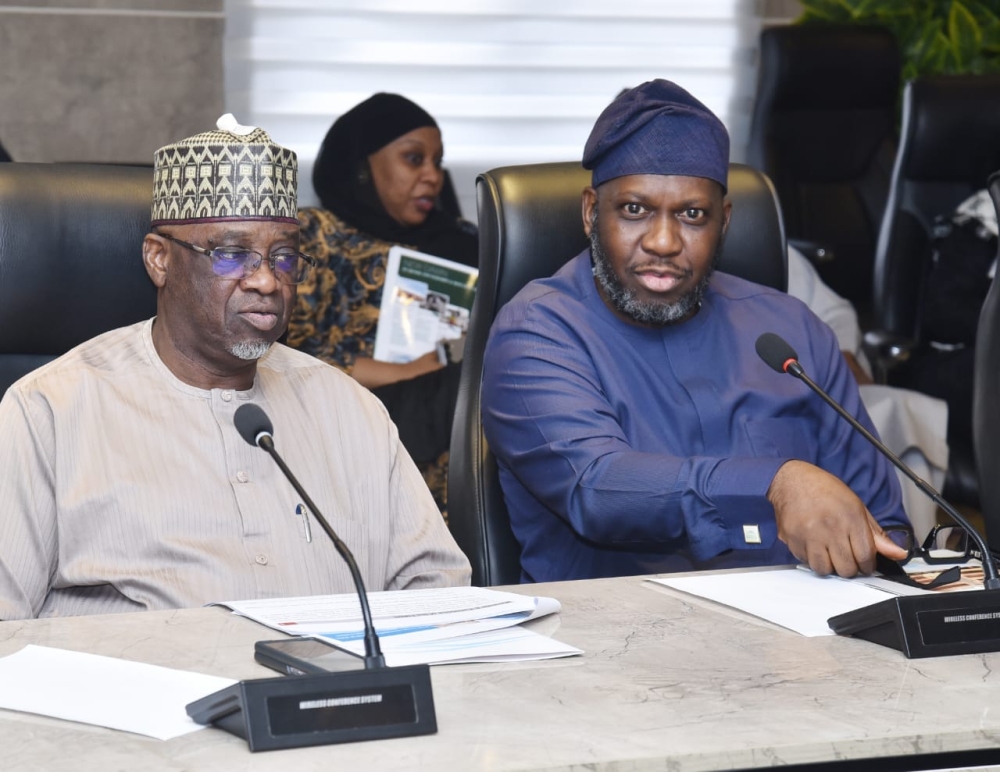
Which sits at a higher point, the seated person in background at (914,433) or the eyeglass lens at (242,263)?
the eyeglass lens at (242,263)

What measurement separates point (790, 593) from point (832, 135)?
3437 millimetres

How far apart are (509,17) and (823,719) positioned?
3740mm

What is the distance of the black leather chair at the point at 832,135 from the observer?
14.7ft

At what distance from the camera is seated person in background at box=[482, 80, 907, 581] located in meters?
1.85

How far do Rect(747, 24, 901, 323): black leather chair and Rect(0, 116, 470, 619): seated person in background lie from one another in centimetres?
295

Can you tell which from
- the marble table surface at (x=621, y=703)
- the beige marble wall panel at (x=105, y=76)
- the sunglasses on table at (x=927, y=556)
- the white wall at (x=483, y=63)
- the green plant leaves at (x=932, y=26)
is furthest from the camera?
the green plant leaves at (x=932, y=26)

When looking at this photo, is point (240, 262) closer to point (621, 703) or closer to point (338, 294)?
point (621, 703)

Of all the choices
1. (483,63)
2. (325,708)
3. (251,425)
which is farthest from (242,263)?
(483,63)

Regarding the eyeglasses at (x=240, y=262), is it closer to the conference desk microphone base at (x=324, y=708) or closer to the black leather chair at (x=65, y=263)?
the black leather chair at (x=65, y=263)

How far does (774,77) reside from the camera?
4469mm

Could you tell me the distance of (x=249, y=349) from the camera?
1678 mm

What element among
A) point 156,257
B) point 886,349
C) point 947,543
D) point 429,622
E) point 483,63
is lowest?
point 886,349

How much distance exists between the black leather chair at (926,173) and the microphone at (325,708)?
2688 millimetres

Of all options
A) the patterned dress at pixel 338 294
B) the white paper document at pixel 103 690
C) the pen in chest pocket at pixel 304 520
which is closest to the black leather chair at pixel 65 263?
the pen in chest pocket at pixel 304 520
